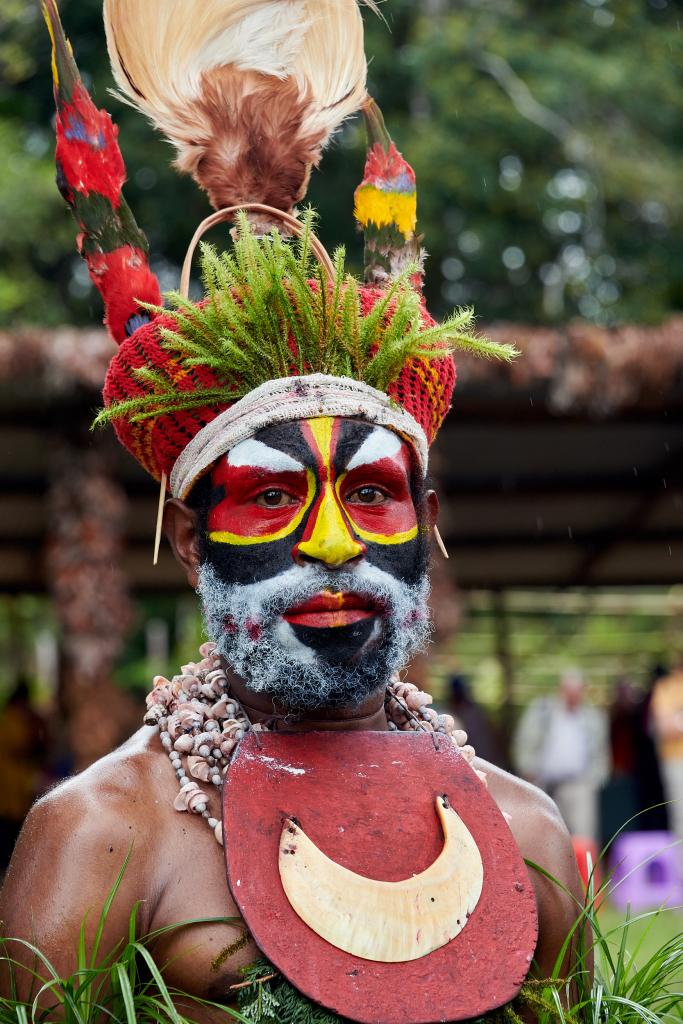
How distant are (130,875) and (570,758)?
9.64 metres

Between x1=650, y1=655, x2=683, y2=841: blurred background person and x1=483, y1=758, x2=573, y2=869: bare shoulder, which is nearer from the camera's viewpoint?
x1=483, y1=758, x2=573, y2=869: bare shoulder

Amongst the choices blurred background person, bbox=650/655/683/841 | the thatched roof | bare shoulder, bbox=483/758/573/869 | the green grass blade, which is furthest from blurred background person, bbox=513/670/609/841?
the green grass blade

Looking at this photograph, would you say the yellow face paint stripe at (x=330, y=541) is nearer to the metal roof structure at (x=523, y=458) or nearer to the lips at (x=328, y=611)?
the lips at (x=328, y=611)

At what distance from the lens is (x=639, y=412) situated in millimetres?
7809

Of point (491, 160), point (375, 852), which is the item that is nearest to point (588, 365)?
point (375, 852)

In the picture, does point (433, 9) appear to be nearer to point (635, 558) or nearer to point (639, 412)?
point (635, 558)

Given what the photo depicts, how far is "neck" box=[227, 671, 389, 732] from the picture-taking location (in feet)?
8.32

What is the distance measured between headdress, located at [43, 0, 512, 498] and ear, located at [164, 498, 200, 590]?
0.04 meters

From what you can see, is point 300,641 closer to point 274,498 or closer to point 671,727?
point 274,498

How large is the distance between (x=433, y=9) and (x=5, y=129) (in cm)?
493

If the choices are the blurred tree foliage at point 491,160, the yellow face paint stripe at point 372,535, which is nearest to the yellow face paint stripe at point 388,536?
the yellow face paint stripe at point 372,535

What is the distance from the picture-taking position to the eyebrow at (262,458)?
8.05 ft

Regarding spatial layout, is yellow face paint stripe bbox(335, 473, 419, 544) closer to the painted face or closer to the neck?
the painted face

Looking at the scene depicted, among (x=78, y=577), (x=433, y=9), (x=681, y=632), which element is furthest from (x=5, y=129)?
(x=681, y=632)
